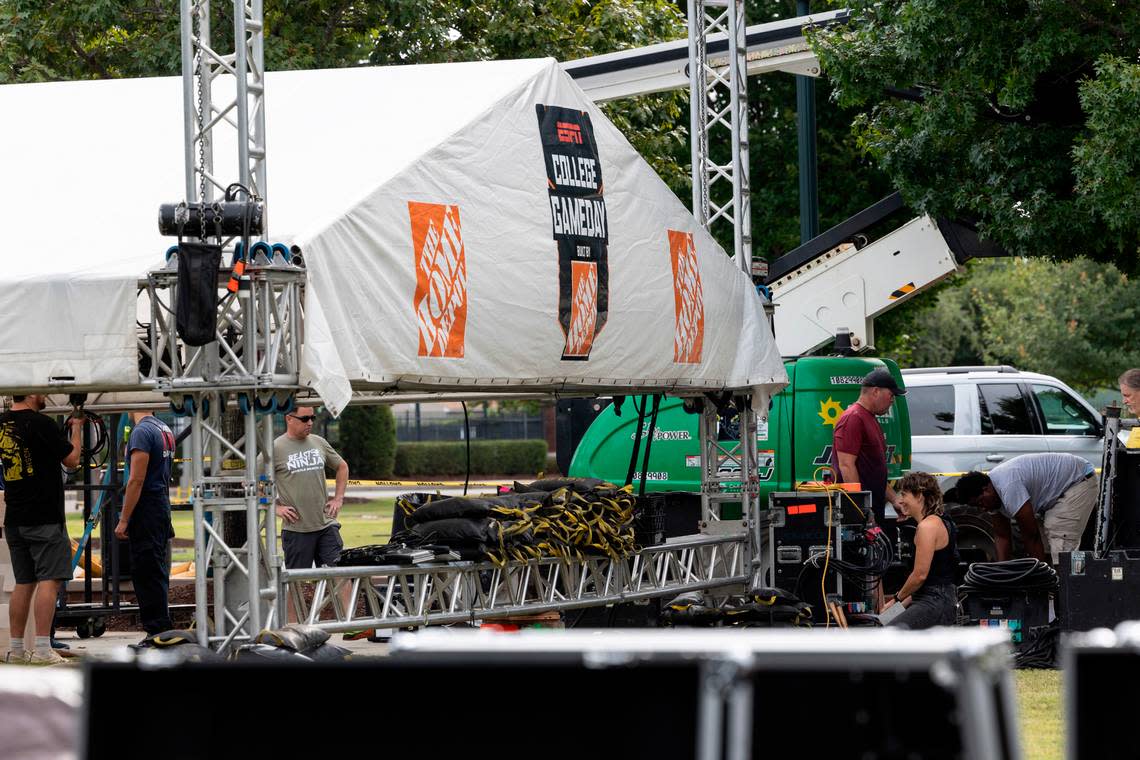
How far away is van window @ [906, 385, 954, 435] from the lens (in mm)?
16297

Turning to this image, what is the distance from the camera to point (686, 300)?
11711mm

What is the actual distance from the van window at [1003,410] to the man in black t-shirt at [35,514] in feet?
30.6

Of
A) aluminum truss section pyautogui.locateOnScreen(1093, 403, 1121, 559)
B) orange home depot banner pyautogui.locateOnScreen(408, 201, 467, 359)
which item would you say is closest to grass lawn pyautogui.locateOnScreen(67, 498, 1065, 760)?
aluminum truss section pyautogui.locateOnScreen(1093, 403, 1121, 559)

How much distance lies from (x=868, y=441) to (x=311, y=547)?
4608 millimetres

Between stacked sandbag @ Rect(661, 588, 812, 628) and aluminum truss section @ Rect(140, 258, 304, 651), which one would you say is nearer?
aluminum truss section @ Rect(140, 258, 304, 651)

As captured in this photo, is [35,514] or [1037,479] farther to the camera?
[1037,479]

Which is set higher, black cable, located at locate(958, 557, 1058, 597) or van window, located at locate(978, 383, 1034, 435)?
van window, located at locate(978, 383, 1034, 435)

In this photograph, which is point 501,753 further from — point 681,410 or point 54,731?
point 681,410

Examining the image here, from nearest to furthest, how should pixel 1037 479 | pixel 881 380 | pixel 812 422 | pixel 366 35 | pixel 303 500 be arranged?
pixel 303 500 < pixel 881 380 < pixel 1037 479 < pixel 812 422 < pixel 366 35

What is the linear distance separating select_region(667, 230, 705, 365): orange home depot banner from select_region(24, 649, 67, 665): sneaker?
A: 4907 mm

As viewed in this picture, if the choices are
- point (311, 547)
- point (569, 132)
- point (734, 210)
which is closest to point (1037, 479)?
point (734, 210)

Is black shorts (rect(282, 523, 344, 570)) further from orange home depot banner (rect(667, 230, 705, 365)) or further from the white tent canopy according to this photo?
orange home depot banner (rect(667, 230, 705, 365))

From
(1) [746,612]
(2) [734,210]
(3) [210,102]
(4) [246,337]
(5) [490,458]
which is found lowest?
(5) [490,458]

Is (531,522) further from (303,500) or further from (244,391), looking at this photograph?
(303,500)
